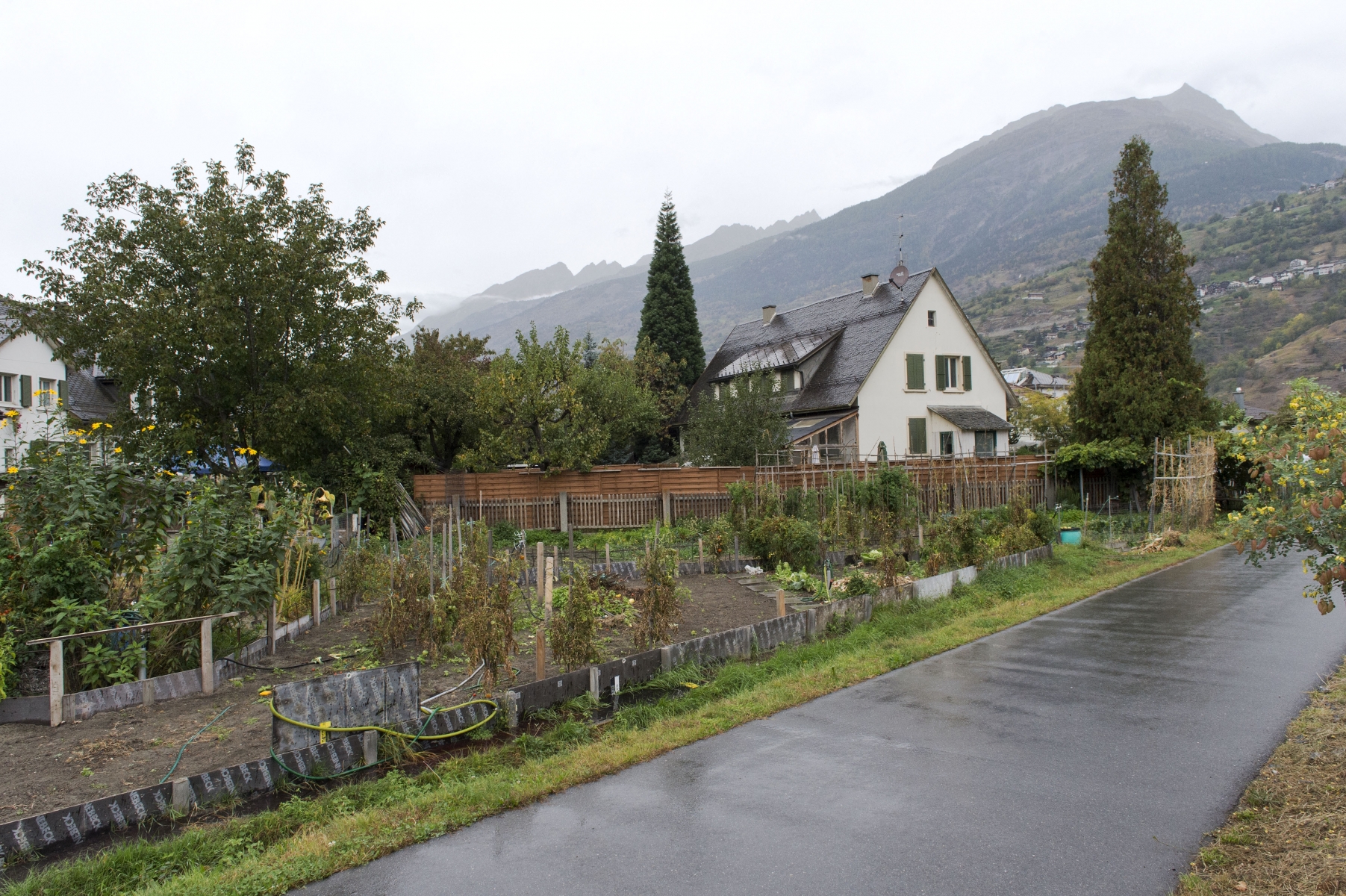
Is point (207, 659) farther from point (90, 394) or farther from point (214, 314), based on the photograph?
point (90, 394)

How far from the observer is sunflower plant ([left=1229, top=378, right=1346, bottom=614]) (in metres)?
5.52

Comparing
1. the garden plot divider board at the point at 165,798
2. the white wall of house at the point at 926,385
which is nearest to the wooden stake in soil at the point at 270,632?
the garden plot divider board at the point at 165,798

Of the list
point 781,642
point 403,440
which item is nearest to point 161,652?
point 781,642

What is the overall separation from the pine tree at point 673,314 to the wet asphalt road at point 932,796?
36.6m

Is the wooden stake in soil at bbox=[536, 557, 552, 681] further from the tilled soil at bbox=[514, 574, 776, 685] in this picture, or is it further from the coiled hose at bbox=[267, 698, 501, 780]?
the coiled hose at bbox=[267, 698, 501, 780]

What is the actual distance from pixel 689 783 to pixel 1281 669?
708cm

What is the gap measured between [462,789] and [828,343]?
32.8 metres

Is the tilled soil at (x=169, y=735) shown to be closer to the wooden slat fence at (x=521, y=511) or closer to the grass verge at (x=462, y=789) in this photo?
the grass verge at (x=462, y=789)

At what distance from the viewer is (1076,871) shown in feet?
15.3

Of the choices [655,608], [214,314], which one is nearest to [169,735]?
[655,608]

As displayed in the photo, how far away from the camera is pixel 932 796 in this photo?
19.0 feet

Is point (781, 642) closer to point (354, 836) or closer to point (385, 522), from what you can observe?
point (354, 836)

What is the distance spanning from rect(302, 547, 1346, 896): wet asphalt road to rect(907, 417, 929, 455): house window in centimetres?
2442

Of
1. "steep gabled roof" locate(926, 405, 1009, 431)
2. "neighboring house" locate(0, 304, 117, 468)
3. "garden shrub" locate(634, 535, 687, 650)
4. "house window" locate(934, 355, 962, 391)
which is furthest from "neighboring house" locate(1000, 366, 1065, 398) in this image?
"garden shrub" locate(634, 535, 687, 650)
